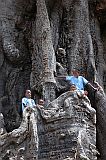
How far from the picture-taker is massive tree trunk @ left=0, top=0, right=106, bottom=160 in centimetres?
1281

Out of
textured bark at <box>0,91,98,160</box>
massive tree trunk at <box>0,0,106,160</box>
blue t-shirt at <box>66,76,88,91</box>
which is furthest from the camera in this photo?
massive tree trunk at <box>0,0,106,160</box>

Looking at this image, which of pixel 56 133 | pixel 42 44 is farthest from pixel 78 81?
pixel 42 44

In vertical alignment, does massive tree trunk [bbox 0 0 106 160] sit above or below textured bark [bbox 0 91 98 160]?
above

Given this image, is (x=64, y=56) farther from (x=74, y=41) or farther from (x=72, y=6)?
(x=72, y=6)

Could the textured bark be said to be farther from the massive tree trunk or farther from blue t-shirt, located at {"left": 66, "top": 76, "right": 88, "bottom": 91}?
the massive tree trunk

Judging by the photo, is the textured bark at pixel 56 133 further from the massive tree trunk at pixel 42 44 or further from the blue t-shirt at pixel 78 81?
the massive tree trunk at pixel 42 44

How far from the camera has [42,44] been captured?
12828mm

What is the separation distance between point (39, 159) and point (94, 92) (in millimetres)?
2463

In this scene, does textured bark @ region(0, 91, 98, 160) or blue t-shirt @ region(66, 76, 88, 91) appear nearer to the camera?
textured bark @ region(0, 91, 98, 160)

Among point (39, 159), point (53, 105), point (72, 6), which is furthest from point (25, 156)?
point (72, 6)

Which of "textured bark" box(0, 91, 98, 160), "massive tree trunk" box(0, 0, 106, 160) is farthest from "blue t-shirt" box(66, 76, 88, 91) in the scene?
"massive tree trunk" box(0, 0, 106, 160)

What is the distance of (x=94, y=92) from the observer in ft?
39.3

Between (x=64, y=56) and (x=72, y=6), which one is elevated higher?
(x=72, y=6)

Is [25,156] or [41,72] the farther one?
[41,72]
